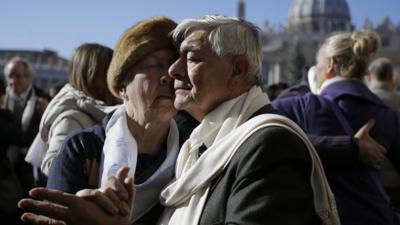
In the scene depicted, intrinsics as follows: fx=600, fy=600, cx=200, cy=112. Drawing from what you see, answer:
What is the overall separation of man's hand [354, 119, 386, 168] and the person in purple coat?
18 mm

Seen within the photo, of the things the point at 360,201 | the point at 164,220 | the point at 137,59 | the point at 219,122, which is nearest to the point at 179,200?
the point at 164,220

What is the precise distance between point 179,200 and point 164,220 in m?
0.10

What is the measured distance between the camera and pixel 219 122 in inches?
65.3

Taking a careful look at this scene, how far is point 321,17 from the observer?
274ft

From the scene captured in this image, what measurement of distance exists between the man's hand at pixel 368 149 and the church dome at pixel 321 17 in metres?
81.2

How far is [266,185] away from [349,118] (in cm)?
130

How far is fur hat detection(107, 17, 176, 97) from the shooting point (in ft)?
6.37

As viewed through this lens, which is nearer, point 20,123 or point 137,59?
point 137,59

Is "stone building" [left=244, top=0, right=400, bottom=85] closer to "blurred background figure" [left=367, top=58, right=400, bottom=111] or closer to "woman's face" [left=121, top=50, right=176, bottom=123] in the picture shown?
"blurred background figure" [left=367, top=58, right=400, bottom=111]

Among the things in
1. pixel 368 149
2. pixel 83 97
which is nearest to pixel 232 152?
pixel 368 149

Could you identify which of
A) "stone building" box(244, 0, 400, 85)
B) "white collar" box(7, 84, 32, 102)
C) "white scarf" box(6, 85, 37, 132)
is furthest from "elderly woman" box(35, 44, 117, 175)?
"stone building" box(244, 0, 400, 85)

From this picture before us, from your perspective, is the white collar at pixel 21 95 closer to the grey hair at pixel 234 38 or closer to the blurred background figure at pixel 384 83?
the blurred background figure at pixel 384 83

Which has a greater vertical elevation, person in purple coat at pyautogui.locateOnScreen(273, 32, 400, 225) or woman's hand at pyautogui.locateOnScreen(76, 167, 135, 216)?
woman's hand at pyautogui.locateOnScreen(76, 167, 135, 216)

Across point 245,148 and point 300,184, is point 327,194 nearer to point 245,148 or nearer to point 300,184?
point 300,184
